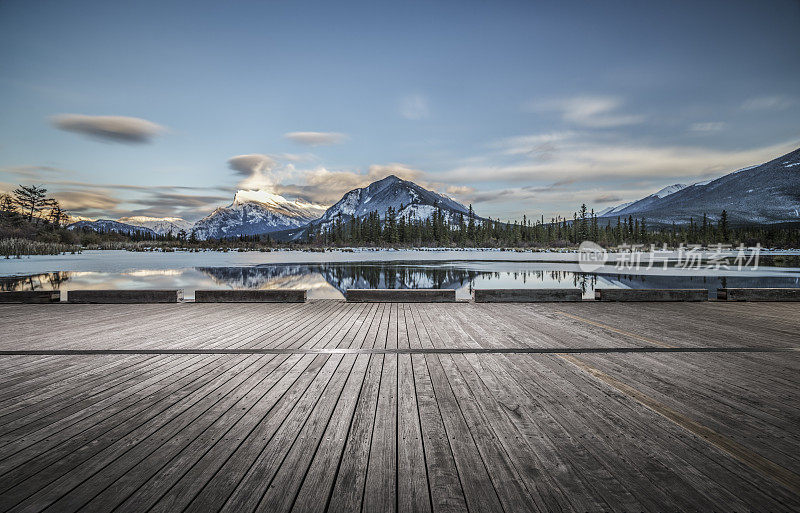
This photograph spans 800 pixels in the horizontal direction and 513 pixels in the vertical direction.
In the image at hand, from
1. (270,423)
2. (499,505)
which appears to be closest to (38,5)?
(270,423)

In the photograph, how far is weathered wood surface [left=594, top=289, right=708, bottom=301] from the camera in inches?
406

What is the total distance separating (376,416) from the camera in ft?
10.3

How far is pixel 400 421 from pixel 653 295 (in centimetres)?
1042

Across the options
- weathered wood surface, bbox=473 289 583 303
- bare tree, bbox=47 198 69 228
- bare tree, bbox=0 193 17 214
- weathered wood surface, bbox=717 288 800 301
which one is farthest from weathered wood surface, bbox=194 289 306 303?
bare tree, bbox=47 198 69 228

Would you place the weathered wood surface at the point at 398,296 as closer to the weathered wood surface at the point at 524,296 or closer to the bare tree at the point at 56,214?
the weathered wood surface at the point at 524,296

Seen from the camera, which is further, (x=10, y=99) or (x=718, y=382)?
(x=10, y=99)

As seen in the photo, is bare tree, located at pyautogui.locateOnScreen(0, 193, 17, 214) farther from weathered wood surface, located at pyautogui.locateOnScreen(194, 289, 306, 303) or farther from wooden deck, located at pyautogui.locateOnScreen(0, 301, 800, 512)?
wooden deck, located at pyautogui.locateOnScreen(0, 301, 800, 512)

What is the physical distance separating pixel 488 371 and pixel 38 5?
30.6m

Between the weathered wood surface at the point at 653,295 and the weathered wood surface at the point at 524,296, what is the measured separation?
82cm

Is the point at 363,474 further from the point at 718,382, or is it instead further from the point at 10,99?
the point at 10,99

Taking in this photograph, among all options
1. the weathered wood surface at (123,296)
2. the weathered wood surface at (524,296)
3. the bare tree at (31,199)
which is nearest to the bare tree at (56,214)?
the bare tree at (31,199)

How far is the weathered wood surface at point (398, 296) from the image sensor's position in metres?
10.2

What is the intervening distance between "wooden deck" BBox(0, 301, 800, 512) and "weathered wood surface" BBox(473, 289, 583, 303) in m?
3.76

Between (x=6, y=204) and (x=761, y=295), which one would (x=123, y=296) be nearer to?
(x=761, y=295)
